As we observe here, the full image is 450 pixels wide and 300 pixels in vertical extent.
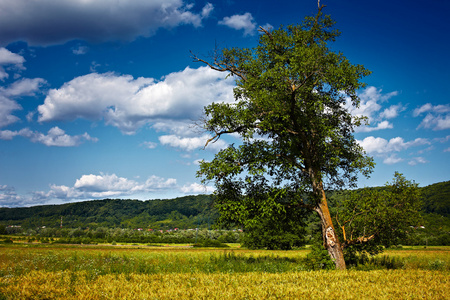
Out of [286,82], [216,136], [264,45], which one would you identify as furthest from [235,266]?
[264,45]

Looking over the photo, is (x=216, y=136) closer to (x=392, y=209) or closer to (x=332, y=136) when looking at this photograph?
(x=332, y=136)

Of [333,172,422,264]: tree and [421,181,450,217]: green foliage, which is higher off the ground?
[333,172,422,264]: tree

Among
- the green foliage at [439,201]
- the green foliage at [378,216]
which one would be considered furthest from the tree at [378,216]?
the green foliage at [439,201]

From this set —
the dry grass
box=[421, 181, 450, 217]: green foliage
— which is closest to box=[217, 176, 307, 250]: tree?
the dry grass

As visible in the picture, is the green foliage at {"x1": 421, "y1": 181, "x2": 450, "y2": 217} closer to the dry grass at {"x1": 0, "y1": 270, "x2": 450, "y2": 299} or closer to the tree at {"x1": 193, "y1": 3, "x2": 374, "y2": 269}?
the tree at {"x1": 193, "y1": 3, "x2": 374, "y2": 269}

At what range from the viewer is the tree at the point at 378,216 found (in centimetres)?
1852

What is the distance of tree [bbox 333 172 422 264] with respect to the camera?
18.5 metres

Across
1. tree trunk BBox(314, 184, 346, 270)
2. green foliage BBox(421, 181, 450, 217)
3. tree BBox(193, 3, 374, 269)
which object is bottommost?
green foliage BBox(421, 181, 450, 217)

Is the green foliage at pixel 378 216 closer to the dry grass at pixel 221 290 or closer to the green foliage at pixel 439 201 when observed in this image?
the dry grass at pixel 221 290

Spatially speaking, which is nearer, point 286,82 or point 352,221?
point 286,82

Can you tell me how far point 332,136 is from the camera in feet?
58.9

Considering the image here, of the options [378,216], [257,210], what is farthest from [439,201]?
[257,210]

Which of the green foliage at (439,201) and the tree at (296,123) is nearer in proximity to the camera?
the tree at (296,123)

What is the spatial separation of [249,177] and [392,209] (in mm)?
9329
